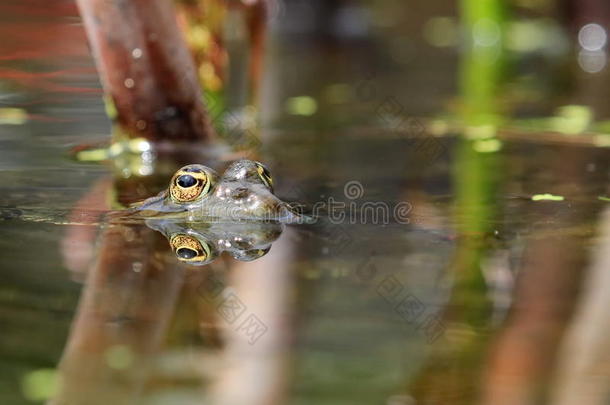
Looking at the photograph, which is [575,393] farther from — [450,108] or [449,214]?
[450,108]

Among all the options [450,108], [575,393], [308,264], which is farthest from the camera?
[450,108]

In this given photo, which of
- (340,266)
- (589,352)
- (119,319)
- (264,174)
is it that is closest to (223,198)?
(264,174)

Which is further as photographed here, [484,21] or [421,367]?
[484,21]

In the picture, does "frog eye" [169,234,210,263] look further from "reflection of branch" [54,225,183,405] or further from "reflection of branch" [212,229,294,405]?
"reflection of branch" [212,229,294,405]

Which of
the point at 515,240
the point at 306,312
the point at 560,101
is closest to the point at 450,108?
the point at 560,101

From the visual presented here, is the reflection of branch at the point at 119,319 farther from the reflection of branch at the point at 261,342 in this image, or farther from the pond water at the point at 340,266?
the reflection of branch at the point at 261,342

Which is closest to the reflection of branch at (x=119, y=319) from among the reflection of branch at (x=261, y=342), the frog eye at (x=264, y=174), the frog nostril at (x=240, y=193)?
the reflection of branch at (x=261, y=342)

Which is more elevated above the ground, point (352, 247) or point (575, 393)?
point (352, 247)
